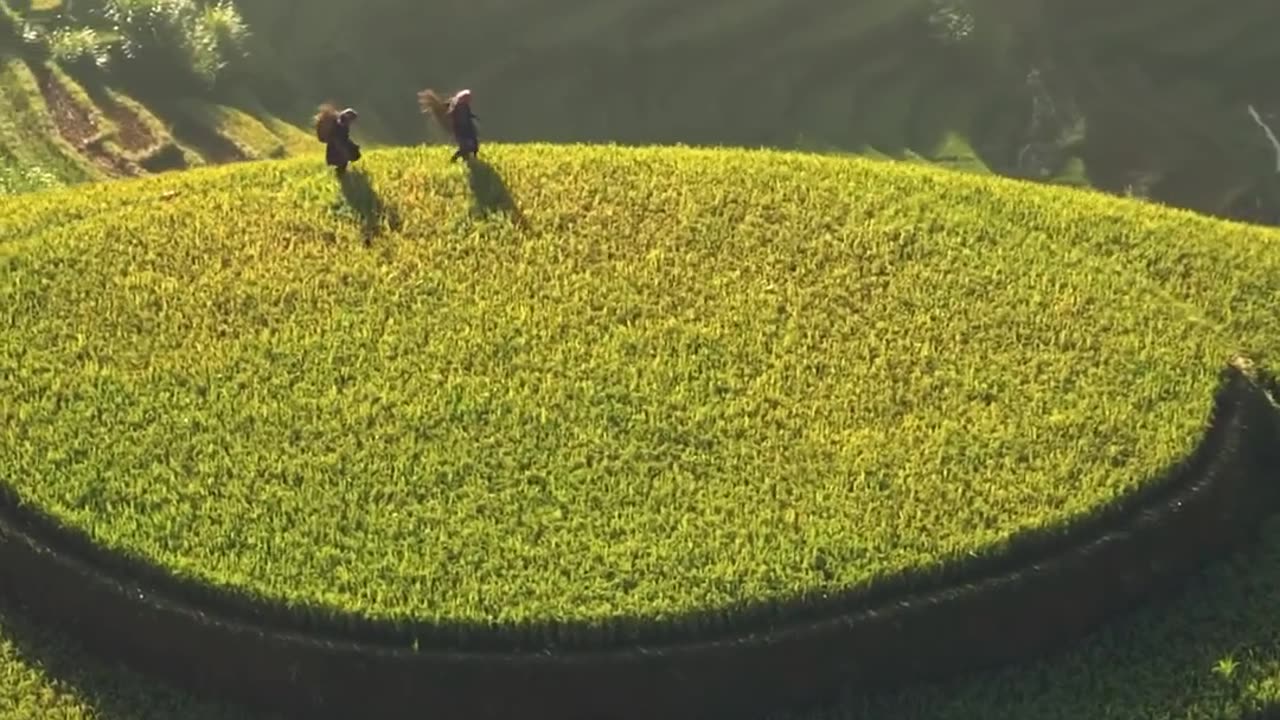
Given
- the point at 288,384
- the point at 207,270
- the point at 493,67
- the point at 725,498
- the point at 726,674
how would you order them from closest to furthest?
the point at 726,674 → the point at 725,498 → the point at 288,384 → the point at 207,270 → the point at 493,67

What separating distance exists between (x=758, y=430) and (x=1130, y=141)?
737 inches

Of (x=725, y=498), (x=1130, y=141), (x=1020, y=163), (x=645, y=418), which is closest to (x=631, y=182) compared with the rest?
(x=645, y=418)

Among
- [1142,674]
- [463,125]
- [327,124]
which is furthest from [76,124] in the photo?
[1142,674]

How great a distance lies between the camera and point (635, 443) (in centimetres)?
1012

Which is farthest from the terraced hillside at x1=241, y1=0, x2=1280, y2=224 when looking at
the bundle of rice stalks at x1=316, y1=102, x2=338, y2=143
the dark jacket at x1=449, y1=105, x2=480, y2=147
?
the bundle of rice stalks at x1=316, y1=102, x2=338, y2=143

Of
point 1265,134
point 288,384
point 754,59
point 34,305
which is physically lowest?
point 1265,134

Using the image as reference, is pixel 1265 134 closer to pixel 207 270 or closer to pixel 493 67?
pixel 493 67

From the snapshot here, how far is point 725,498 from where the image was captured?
31.8 feet

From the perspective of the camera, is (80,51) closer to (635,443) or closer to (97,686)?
(97,686)

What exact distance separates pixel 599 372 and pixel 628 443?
2.72 ft

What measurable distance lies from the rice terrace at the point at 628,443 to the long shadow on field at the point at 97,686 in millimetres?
26

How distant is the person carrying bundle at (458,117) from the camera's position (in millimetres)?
12539

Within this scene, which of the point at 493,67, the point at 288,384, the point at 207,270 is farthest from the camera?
the point at 493,67

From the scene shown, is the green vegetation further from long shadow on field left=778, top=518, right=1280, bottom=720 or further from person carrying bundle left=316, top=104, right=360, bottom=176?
long shadow on field left=778, top=518, right=1280, bottom=720
